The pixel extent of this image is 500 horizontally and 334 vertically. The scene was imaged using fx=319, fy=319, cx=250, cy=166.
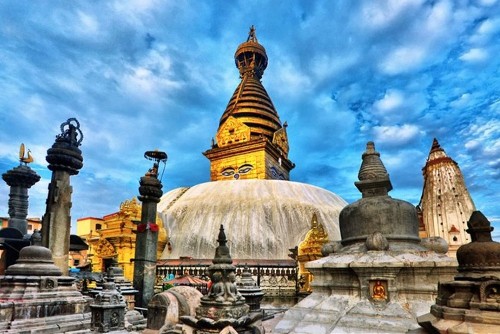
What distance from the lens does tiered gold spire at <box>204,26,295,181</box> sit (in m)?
38.5

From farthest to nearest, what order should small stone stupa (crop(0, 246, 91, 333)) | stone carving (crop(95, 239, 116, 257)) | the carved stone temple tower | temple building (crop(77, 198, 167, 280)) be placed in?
stone carving (crop(95, 239, 116, 257)) < temple building (crop(77, 198, 167, 280)) < the carved stone temple tower < small stone stupa (crop(0, 246, 91, 333))

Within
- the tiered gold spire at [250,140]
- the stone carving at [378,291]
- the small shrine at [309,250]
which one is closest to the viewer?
the stone carving at [378,291]

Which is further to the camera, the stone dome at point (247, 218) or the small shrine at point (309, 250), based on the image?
the stone dome at point (247, 218)

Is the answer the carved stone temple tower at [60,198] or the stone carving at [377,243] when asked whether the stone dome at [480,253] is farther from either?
the carved stone temple tower at [60,198]

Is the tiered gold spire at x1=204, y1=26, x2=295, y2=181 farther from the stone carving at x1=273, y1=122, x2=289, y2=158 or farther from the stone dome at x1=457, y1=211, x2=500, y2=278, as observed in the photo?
the stone dome at x1=457, y1=211, x2=500, y2=278

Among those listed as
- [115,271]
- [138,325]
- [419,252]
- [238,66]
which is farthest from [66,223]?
[238,66]

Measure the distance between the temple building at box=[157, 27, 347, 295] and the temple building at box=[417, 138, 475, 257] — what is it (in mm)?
9576

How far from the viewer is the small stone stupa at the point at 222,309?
6.25 metres

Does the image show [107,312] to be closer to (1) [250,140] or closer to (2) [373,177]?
(2) [373,177]

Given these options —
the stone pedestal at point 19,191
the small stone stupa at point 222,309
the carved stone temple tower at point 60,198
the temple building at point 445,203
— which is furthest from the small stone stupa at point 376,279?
the temple building at point 445,203

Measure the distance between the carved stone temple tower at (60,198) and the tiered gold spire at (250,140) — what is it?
26.2m

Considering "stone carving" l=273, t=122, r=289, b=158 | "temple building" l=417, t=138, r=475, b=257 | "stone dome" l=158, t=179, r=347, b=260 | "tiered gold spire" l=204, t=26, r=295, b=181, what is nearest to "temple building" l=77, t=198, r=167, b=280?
"stone dome" l=158, t=179, r=347, b=260

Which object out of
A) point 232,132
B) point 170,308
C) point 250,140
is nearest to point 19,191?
point 170,308

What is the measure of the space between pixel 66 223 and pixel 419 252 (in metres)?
11.7
